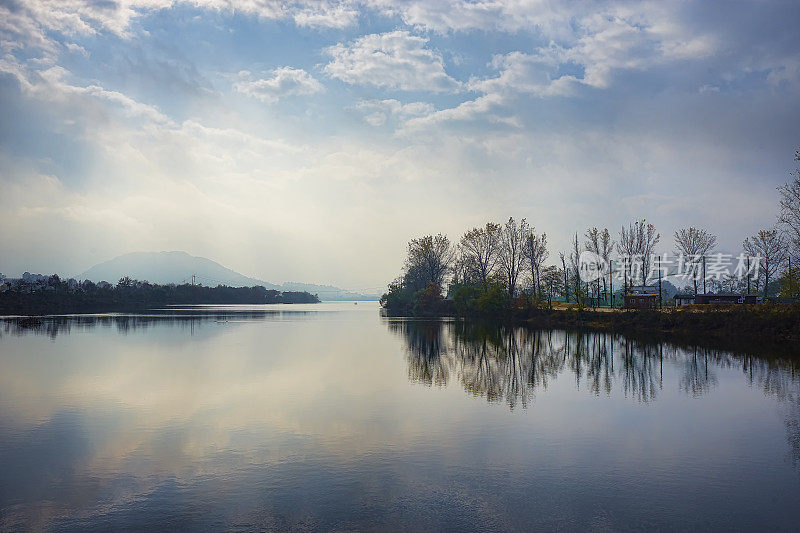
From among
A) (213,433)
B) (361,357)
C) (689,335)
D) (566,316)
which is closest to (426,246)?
(566,316)

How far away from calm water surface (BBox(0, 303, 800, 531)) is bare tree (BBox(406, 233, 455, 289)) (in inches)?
3251

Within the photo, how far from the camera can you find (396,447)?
13.0m

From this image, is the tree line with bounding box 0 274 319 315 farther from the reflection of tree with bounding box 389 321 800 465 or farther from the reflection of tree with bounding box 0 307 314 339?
the reflection of tree with bounding box 389 321 800 465

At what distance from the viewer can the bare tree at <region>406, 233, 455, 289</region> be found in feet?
361

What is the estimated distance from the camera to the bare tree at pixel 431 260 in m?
110

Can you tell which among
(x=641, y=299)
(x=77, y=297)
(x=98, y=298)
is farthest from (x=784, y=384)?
(x=98, y=298)

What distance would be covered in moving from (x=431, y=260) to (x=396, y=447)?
3841 inches

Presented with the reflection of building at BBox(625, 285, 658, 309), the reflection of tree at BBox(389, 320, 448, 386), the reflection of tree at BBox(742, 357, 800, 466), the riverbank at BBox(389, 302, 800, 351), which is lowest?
the reflection of tree at BBox(389, 320, 448, 386)

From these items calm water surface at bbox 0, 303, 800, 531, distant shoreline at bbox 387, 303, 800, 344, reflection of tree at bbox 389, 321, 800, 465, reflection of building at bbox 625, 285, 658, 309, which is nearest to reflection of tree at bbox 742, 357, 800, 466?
reflection of tree at bbox 389, 321, 800, 465

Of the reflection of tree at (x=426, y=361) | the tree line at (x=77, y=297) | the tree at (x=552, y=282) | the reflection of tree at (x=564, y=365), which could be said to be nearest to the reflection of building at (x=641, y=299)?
the tree at (x=552, y=282)

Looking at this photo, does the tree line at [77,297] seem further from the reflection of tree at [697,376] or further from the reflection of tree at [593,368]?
the reflection of tree at [697,376]

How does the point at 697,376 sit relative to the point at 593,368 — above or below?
above

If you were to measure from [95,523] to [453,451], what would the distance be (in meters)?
7.70

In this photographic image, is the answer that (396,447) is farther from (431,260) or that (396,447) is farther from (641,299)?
(431,260)
